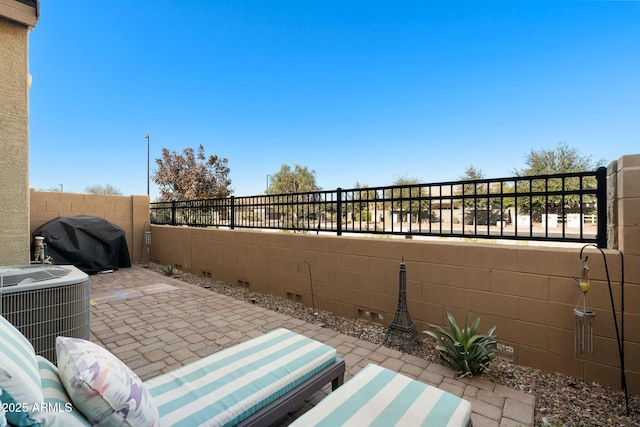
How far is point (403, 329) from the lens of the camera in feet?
10.6

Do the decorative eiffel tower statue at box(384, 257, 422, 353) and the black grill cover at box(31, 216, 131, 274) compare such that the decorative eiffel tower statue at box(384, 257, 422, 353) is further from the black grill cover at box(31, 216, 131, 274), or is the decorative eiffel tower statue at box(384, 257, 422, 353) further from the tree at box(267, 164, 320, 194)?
the tree at box(267, 164, 320, 194)

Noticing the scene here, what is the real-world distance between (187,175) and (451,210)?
56.6ft

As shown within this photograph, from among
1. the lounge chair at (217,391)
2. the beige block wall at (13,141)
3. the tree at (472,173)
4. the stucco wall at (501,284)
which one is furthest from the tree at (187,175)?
the tree at (472,173)

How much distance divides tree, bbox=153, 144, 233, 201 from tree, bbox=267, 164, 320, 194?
1470 centimetres

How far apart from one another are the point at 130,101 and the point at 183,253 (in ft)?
43.7

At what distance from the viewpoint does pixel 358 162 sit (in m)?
28.4

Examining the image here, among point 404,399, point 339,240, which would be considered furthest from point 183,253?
point 404,399

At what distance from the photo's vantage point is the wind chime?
2383 mm

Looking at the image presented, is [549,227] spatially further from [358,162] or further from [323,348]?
[358,162]

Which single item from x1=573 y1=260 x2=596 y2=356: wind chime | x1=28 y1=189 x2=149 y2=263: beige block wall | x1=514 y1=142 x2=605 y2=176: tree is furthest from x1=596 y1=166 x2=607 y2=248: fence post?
x1=514 y1=142 x2=605 y2=176: tree

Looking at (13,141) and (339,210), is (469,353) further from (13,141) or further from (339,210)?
(13,141)

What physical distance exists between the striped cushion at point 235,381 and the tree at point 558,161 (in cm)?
2211

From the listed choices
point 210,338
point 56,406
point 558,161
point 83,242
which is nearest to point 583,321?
point 56,406

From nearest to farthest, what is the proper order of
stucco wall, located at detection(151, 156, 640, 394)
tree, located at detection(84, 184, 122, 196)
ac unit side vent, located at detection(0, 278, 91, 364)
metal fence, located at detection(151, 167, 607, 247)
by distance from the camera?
ac unit side vent, located at detection(0, 278, 91, 364), stucco wall, located at detection(151, 156, 640, 394), metal fence, located at detection(151, 167, 607, 247), tree, located at detection(84, 184, 122, 196)
